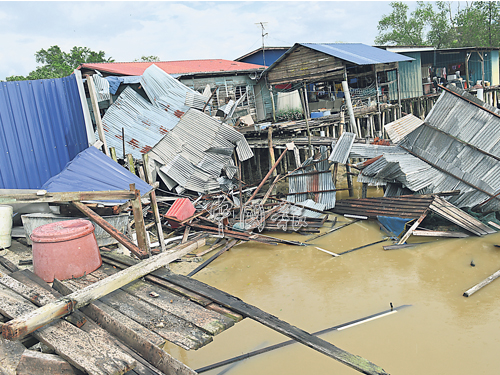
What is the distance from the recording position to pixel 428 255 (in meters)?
9.29

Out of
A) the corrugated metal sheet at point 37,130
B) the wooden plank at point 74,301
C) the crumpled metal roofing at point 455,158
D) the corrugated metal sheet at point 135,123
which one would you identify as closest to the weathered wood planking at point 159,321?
the wooden plank at point 74,301

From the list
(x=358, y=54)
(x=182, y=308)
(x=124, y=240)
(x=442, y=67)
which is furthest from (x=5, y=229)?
(x=442, y=67)

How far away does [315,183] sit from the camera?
1298 centimetres

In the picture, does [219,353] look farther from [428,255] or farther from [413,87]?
[413,87]

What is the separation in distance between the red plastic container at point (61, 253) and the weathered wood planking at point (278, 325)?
878 millimetres

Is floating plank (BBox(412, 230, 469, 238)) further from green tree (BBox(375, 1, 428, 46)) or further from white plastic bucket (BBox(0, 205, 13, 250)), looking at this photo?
green tree (BBox(375, 1, 428, 46))

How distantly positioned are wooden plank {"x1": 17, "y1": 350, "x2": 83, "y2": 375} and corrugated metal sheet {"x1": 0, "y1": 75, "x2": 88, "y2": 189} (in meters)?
6.27

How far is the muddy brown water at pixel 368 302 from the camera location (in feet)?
18.7

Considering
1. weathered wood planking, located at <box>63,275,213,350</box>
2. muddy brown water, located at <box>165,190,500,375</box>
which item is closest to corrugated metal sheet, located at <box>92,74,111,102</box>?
muddy brown water, located at <box>165,190,500,375</box>

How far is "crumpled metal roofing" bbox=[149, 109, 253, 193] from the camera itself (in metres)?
13.1

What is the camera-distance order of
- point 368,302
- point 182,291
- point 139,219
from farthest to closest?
point 368,302 → point 139,219 → point 182,291

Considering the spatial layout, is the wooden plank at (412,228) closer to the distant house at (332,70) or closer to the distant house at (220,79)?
the distant house at (332,70)

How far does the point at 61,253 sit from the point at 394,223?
9.31m

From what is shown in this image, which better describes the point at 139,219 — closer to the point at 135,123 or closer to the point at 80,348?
the point at 80,348
